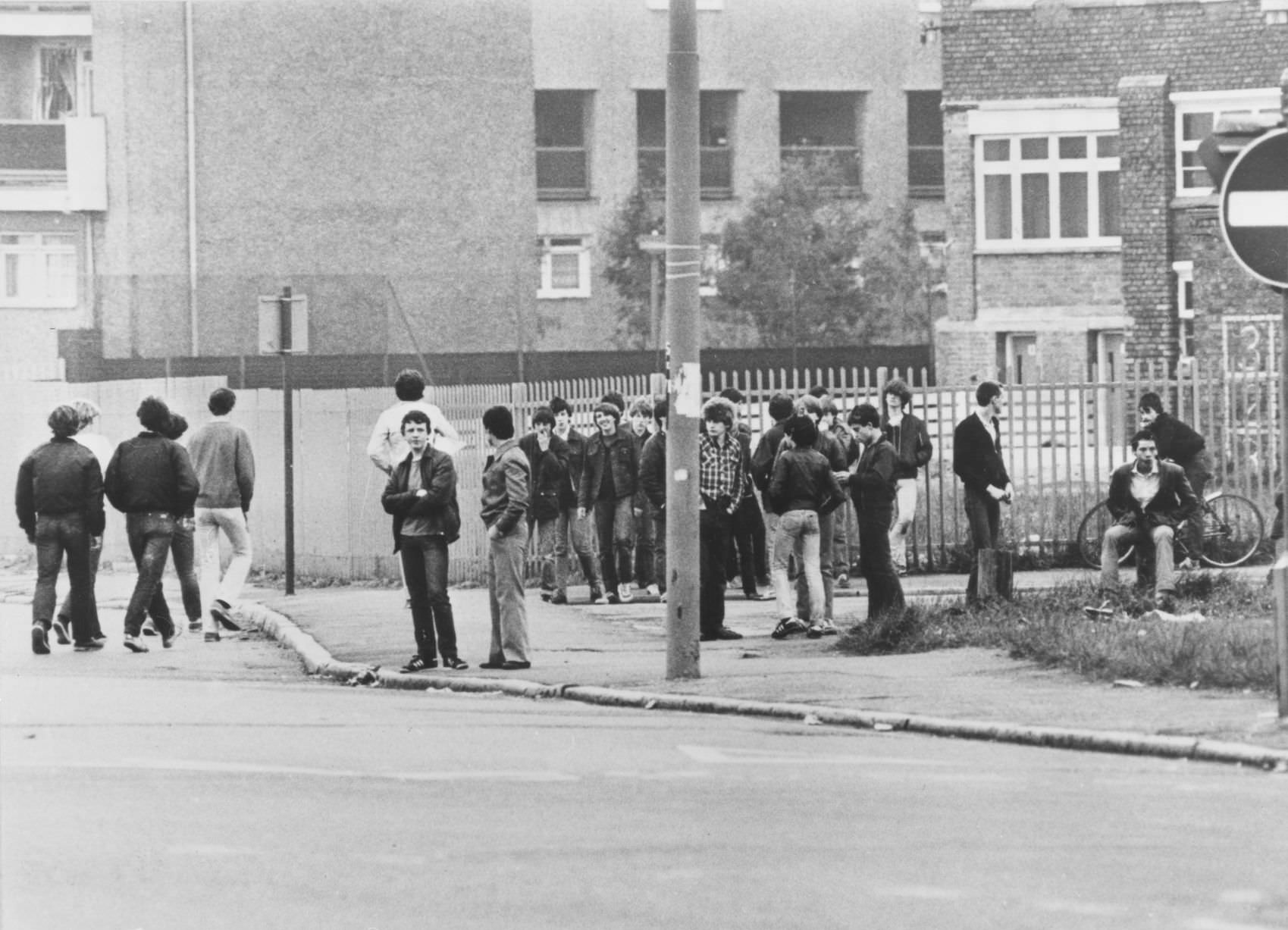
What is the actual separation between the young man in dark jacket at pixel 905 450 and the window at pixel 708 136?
34.8 metres

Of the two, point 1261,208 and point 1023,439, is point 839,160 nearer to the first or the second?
point 1023,439

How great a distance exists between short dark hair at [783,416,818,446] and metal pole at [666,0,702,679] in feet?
Answer: 7.59

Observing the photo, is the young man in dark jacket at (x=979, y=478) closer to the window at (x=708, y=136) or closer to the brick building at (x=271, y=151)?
the brick building at (x=271, y=151)

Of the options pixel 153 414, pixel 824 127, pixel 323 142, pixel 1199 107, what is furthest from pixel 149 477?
pixel 824 127

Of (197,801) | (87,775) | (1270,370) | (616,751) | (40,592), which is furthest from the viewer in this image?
(1270,370)

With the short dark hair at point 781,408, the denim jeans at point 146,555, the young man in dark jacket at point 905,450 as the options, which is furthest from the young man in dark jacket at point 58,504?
the young man in dark jacket at point 905,450

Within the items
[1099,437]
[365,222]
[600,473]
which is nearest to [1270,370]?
[1099,437]

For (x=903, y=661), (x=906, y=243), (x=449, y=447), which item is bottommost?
(x=903, y=661)

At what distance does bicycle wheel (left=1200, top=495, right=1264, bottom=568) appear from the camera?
71.6ft

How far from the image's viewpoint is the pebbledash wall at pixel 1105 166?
3562 cm

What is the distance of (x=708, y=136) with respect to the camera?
2201 inches

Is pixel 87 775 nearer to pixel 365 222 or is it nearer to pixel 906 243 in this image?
pixel 365 222

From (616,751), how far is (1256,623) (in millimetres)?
5160

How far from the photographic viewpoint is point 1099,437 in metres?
22.5
